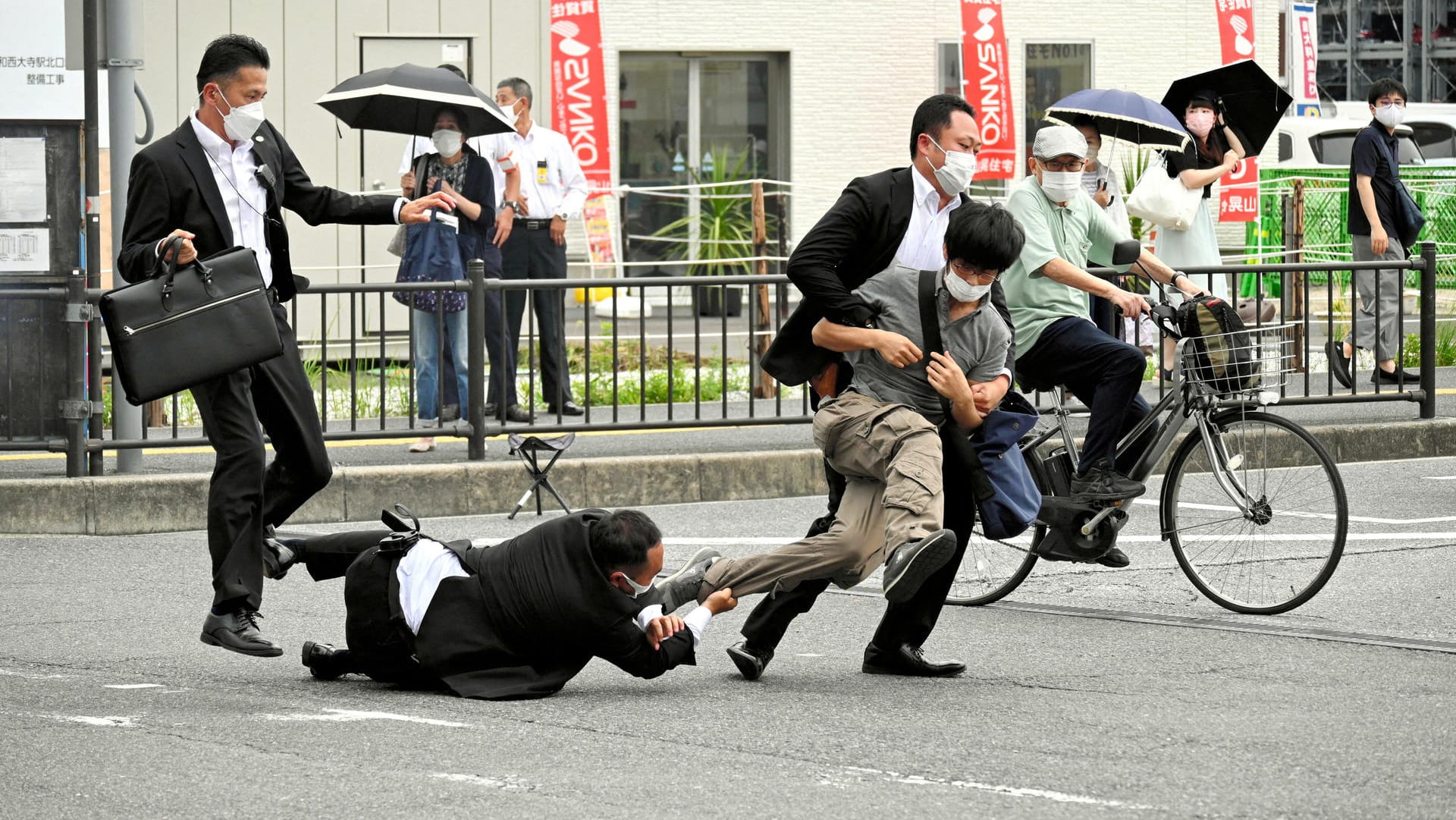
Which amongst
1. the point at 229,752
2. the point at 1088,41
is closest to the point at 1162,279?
the point at 229,752

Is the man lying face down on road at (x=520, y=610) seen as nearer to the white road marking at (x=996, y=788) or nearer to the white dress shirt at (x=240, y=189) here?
the white road marking at (x=996, y=788)

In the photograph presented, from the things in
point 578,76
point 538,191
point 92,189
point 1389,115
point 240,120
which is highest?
point 578,76

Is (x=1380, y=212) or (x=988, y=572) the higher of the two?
(x=1380, y=212)

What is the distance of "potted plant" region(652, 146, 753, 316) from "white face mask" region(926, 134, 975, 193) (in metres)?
10.8

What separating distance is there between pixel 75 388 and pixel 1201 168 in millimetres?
6379

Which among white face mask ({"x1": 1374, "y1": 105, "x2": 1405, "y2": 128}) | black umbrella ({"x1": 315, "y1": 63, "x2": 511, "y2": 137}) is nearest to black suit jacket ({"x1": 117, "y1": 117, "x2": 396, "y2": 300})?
black umbrella ({"x1": 315, "y1": 63, "x2": 511, "y2": 137})

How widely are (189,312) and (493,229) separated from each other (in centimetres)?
638

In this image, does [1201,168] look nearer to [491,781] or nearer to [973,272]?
[973,272]

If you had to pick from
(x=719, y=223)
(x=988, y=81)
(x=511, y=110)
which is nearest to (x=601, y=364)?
(x=511, y=110)

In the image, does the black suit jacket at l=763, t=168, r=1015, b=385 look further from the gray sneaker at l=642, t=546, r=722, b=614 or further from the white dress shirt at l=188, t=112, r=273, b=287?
the white dress shirt at l=188, t=112, r=273, b=287

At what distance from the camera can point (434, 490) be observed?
10336 mm

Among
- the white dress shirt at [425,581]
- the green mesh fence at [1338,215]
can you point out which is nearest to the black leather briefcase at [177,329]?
the white dress shirt at [425,581]

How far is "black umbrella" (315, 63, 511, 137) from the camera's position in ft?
38.7

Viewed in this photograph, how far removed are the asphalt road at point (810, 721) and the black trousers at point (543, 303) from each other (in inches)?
126
